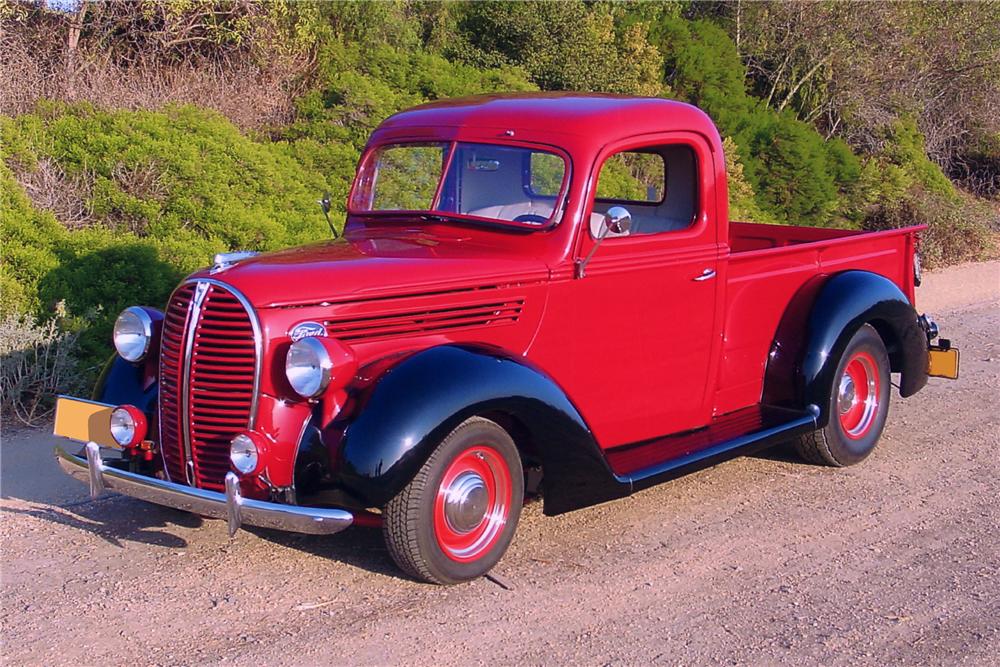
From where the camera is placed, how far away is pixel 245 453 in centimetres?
408

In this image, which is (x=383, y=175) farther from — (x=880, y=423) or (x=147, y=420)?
(x=880, y=423)

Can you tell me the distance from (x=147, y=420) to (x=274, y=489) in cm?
83

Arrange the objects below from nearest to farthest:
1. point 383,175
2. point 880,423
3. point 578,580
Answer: point 578,580 < point 383,175 < point 880,423

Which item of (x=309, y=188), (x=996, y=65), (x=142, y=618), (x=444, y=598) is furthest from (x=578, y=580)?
(x=996, y=65)

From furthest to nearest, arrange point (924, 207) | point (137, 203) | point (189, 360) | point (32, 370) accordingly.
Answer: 1. point (924, 207)
2. point (137, 203)
3. point (32, 370)
4. point (189, 360)

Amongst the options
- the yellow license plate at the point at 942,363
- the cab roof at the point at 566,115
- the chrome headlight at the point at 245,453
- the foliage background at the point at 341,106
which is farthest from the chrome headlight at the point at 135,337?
the yellow license plate at the point at 942,363

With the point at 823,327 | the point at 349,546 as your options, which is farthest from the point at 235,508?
the point at 823,327

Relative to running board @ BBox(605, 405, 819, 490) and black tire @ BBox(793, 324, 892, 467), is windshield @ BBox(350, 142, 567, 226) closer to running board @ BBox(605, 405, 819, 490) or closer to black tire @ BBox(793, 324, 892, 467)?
running board @ BBox(605, 405, 819, 490)

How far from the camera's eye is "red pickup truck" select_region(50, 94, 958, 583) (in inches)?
163

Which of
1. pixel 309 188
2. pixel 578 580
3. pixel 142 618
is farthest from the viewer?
pixel 309 188

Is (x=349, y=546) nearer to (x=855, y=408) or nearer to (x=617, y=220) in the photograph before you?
(x=617, y=220)

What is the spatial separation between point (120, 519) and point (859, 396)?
13.5ft

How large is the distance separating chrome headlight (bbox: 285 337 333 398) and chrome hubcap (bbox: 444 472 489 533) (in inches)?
27.2

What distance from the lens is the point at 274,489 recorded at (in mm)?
4164
